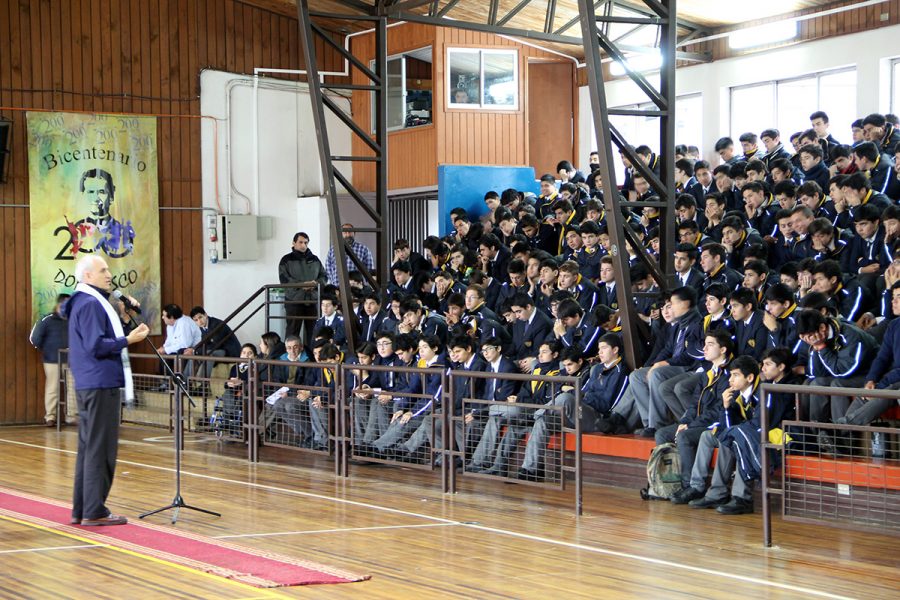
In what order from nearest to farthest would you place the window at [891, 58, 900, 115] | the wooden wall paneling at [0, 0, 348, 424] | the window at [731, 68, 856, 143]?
1. the window at [891, 58, 900, 115]
2. the window at [731, 68, 856, 143]
3. the wooden wall paneling at [0, 0, 348, 424]

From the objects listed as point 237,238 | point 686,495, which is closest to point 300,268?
point 237,238

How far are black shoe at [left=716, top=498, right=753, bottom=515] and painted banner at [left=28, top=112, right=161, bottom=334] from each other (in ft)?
34.4

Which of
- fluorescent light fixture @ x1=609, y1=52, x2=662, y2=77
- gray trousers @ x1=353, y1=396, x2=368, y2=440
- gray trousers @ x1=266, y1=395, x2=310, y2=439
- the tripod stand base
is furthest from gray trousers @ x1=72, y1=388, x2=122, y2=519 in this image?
fluorescent light fixture @ x1=609, y1=52, x2=662, y2=77

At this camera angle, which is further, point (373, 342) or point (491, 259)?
point (491, 259)

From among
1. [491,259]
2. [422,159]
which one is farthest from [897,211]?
[422,159]

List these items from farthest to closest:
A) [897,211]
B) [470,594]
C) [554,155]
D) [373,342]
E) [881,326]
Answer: [554,155] → [373,342] → [897,211] → [881,326] → [470,594]

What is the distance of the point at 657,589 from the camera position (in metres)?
6.17

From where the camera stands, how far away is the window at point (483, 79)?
16.9m

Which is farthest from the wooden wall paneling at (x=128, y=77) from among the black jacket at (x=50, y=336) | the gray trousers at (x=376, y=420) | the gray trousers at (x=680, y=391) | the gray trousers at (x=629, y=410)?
the gray trousers at (x=680, y=391)

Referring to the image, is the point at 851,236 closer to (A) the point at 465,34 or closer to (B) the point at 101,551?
(B) the point at 101,551

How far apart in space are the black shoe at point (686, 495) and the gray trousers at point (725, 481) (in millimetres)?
98

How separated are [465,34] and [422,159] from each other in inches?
73.4

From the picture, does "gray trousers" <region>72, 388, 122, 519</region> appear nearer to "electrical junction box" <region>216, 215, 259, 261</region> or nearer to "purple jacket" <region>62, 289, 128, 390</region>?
"purple jacket" <region>62, 289, 128, 390</region>

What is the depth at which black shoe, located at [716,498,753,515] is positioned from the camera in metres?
8.32
